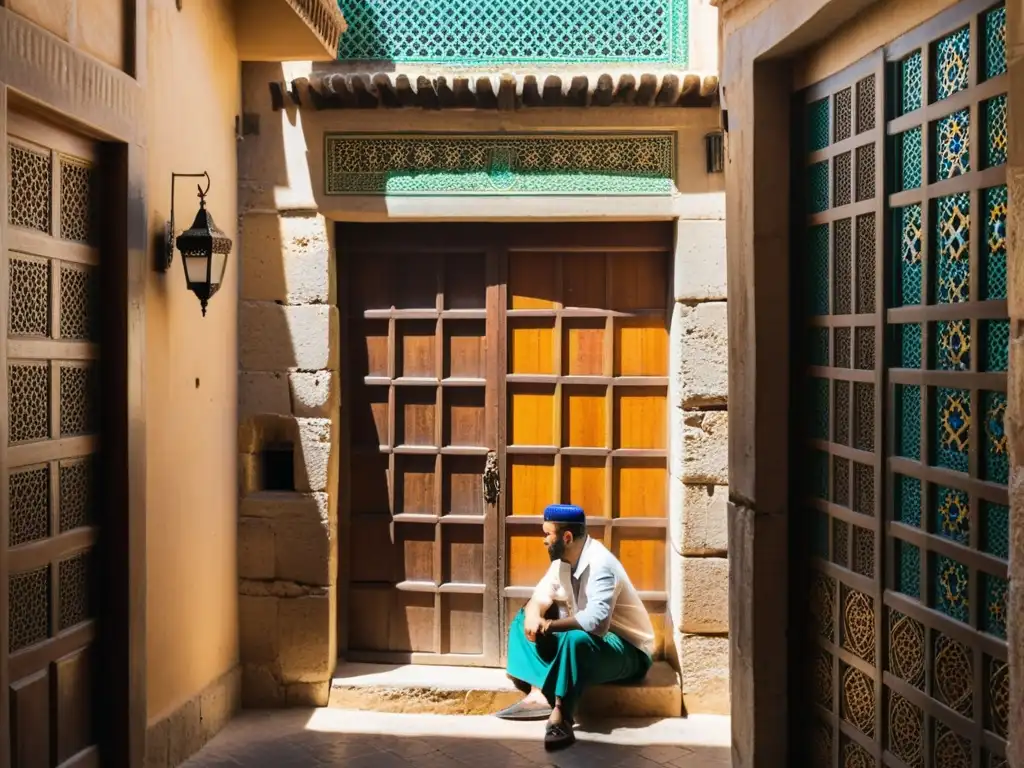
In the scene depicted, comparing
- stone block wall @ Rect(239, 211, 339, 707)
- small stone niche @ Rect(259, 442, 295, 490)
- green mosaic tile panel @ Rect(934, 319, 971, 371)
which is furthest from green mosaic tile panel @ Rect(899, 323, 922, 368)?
small stone niche @ Rect(259, 442, 295, 490)

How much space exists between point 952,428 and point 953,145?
2.77 ft

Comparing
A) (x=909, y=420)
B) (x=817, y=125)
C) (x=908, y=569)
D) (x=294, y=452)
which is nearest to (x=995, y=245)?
(x=909, y=420)

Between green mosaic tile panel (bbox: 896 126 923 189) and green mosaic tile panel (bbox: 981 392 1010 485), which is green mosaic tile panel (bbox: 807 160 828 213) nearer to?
green mosaic tile panel (bbox: 896 126 923 189)

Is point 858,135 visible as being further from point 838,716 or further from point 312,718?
point 312,718

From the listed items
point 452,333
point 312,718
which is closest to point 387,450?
point 452,333

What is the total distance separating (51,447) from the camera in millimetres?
4230

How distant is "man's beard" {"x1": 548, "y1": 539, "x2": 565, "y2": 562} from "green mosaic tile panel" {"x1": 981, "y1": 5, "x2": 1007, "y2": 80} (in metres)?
3.57

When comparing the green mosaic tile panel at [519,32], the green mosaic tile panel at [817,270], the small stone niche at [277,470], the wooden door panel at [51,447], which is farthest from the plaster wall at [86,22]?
the green mosaic tile panel at [817,270]

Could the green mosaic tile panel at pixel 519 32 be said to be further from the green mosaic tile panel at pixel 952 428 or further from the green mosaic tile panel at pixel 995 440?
the green mosaic tile panel at pixel 995 440

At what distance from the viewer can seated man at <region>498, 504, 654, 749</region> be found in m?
6.01

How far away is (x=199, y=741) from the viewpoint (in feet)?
19.1

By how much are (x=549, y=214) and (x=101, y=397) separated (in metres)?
2.81

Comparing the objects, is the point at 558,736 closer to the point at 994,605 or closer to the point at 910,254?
the point at 994,605

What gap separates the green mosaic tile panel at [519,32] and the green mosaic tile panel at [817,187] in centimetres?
229
